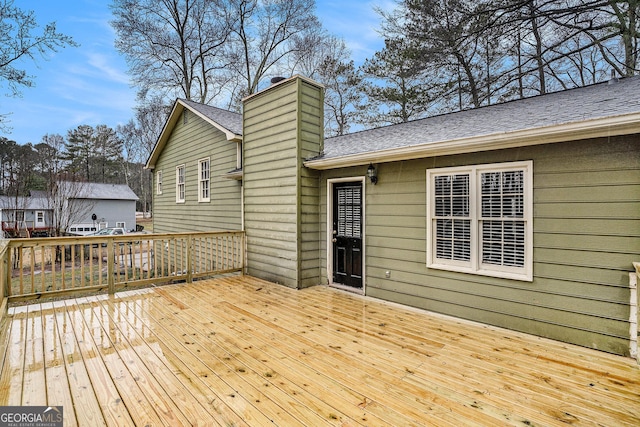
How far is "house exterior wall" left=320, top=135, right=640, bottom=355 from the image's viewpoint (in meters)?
2.88

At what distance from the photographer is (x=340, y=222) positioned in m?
5.44

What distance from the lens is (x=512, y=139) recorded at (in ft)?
10.8

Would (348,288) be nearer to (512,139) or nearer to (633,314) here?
(512,139)

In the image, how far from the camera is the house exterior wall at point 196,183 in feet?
25.4

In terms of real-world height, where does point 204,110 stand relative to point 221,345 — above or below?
above

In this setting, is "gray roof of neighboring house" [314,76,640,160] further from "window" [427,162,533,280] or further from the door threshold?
the door threshold

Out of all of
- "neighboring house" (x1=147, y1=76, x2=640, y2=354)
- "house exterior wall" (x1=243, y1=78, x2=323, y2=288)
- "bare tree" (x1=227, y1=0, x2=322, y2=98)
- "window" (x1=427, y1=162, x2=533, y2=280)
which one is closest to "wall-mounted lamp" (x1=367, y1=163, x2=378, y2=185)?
"neighboring house" (x1=147, y1=76, x2=640, y2=354)

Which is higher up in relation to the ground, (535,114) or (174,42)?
(174,42)

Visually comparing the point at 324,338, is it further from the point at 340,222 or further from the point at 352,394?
the point at 340,222

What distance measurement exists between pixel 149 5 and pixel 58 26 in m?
6.57

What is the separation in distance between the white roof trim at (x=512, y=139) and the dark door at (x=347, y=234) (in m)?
0.67

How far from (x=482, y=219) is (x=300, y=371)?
2.77m

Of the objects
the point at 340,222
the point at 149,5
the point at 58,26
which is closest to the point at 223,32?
the point at 149,5

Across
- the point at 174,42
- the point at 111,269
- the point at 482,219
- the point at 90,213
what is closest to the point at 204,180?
the point at 111,269
